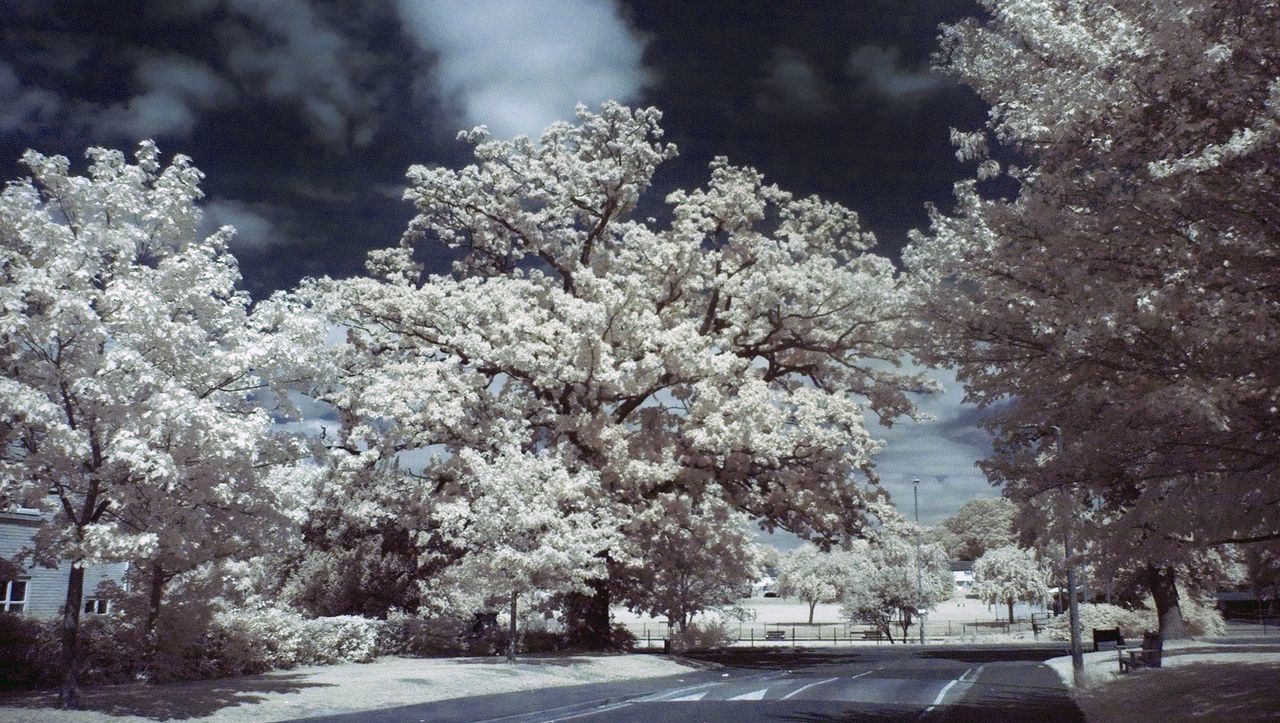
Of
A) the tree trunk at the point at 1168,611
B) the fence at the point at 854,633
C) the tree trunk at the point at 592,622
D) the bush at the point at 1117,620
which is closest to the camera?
the tree trunk at the point at 592,622

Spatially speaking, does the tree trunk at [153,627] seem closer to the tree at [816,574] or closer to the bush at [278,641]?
the bush at [278,641]

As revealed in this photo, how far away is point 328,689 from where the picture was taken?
17453 millimetres

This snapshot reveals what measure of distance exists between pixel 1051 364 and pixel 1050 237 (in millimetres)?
1577

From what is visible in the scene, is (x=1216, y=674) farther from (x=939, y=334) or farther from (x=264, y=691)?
(x=264, y=691)

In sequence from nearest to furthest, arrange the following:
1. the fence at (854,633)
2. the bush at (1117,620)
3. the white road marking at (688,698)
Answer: the white road marking at (688,698) → the bush at (1117,620) → the fence at (854,633)

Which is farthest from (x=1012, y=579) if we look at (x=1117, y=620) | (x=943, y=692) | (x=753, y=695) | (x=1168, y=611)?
(x=753, y=695)

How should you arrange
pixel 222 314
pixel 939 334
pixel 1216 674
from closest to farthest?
pixel 939 334 < pixel 222 314 < pixel 1216 674

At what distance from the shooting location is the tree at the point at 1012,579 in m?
88.0

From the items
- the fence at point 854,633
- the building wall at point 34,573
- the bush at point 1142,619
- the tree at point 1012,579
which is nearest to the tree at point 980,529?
the tree at point 1012,579

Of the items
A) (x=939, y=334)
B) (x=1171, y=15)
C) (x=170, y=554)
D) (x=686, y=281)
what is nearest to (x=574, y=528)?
(x=686, y=281)

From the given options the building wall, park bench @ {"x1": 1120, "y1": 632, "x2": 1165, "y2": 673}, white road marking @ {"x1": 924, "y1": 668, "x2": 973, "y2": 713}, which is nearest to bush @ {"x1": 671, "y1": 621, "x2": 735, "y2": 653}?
white road marking @ {"x1": 924, "y1": 668, "x2": 973, "y2": 713}

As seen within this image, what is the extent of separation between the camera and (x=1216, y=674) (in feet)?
63.9

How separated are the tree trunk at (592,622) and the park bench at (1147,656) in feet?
52.3

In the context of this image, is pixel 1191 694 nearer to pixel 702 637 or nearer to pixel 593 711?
pixel 593 711
